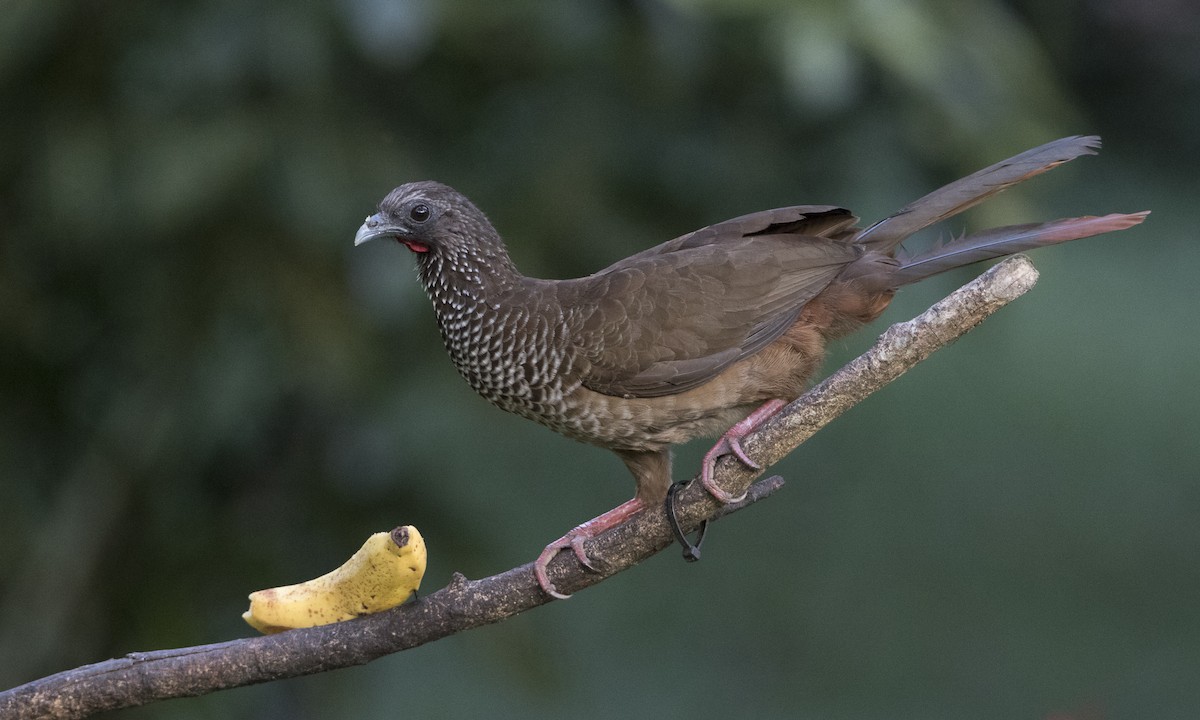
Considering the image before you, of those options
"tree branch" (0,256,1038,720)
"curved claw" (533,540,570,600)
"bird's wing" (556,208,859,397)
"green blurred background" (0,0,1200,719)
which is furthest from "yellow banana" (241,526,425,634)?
"green blurred background" (0,0,1200,719)

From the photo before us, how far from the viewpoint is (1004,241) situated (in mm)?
1982

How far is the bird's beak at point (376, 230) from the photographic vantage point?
90.9 inches

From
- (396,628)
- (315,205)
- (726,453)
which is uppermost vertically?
(315,205)

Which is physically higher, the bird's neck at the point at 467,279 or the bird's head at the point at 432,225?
the bird's head at the point at 432,225

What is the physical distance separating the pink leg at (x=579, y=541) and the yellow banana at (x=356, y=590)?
0.20 meters

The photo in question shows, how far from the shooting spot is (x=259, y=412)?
3713 mm

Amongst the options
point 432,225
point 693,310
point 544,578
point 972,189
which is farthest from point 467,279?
point 972,189

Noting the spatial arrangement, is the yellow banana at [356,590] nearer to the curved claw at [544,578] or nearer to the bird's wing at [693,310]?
the curved claw at [544,578]

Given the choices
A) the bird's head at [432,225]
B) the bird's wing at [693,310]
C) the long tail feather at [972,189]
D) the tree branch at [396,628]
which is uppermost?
the bird's head at [432,225]

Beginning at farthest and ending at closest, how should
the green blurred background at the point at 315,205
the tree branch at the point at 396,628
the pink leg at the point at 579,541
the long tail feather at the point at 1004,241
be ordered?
the green blurred background at the point at 315,205 → the pink leg at the point at 579,541 → the tree branch at the point at 396,628 → the long tail feather at the point at 1004,241

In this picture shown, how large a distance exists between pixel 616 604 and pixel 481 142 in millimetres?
3693

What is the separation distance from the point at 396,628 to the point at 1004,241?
114 centimetres

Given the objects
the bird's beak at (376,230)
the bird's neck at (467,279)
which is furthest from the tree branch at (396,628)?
the bird's beak at (376,230)

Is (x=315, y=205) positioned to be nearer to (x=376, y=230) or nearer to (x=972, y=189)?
(x=376, y=230)
